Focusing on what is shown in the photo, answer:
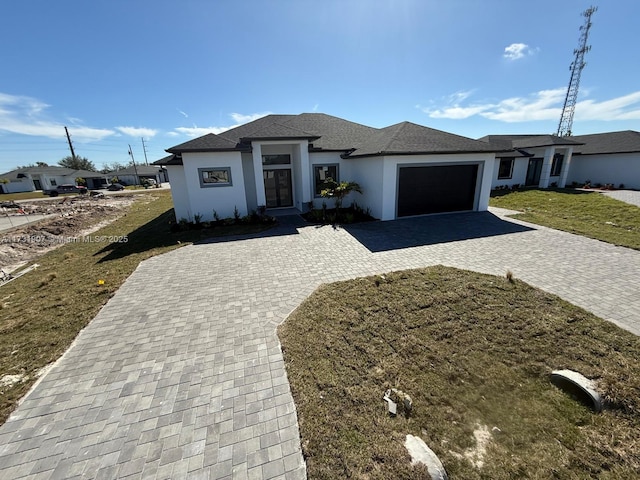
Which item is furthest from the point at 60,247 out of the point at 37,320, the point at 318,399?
the point at 318,399

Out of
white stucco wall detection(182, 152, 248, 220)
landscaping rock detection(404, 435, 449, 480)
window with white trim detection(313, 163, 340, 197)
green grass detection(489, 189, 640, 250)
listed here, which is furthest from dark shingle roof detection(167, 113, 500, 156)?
landscaping rock detection(404, 435, 449, 480)

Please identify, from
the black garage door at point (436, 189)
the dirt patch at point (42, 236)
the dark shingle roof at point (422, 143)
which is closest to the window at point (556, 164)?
the dark shingle roof at point (422, 143)

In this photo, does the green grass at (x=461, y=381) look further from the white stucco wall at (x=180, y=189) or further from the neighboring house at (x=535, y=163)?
the neighboring house at (x=535, y=163)

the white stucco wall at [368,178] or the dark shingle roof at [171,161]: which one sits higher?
the dark shingle roof at [171,161]

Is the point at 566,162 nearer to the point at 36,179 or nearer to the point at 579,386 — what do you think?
the point at 579,386

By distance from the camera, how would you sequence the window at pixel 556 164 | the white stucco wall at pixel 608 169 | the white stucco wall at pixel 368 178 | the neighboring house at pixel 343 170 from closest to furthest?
the neighboring house at pixel 343 170
the white stucco wall at pixel 368 178
the white stucco wall at pixel 608 169
the window at pixel 556 164

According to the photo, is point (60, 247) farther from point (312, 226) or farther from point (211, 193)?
point (312, 226)

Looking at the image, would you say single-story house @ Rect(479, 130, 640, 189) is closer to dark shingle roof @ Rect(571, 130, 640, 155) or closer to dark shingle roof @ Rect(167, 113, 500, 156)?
dark shingle roof @ Rect(571, 130, 640, 155)

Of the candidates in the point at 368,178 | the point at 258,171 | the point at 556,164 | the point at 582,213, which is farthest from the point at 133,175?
the point at 582,213
